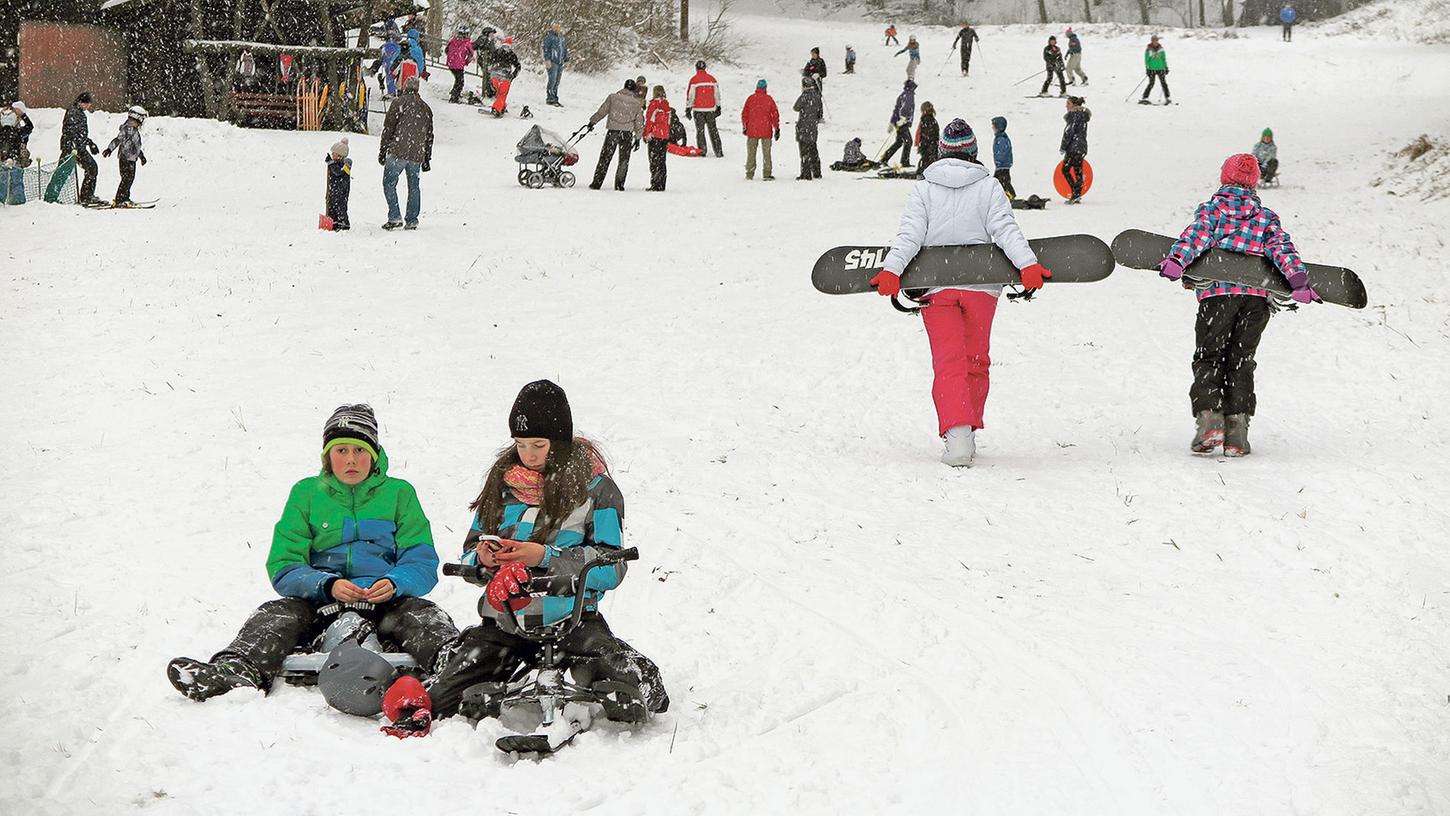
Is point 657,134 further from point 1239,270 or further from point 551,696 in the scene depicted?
point 551,696

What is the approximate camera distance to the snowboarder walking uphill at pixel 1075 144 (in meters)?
19.6

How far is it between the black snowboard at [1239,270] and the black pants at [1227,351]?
12cm

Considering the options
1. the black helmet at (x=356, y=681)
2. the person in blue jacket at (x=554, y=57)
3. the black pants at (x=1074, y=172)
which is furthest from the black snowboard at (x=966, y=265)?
the person in blue jacket at (x=554, y=57)

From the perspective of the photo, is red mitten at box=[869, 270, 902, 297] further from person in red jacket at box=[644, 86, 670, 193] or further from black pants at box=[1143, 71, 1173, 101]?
black pants at box=[1143, 71, 1173, 101]

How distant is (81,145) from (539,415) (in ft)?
51.3

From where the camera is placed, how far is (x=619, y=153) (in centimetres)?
2111

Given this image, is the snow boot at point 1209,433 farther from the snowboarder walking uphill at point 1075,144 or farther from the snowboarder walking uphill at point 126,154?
the snowboarder walking uphill at point 126,154

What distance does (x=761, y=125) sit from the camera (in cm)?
2219

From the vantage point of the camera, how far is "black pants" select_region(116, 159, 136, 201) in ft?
56.7

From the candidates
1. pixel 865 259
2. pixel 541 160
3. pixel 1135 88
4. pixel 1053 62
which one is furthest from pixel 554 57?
pixel 865 259

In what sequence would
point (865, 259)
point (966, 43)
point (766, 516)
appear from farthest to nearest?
point (966, 43)
point (865, 259)
point (766, 516)

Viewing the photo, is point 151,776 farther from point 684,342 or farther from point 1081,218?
point 1081,218

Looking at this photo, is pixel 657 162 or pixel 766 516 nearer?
pixel 766 516

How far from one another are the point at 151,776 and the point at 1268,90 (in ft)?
123
